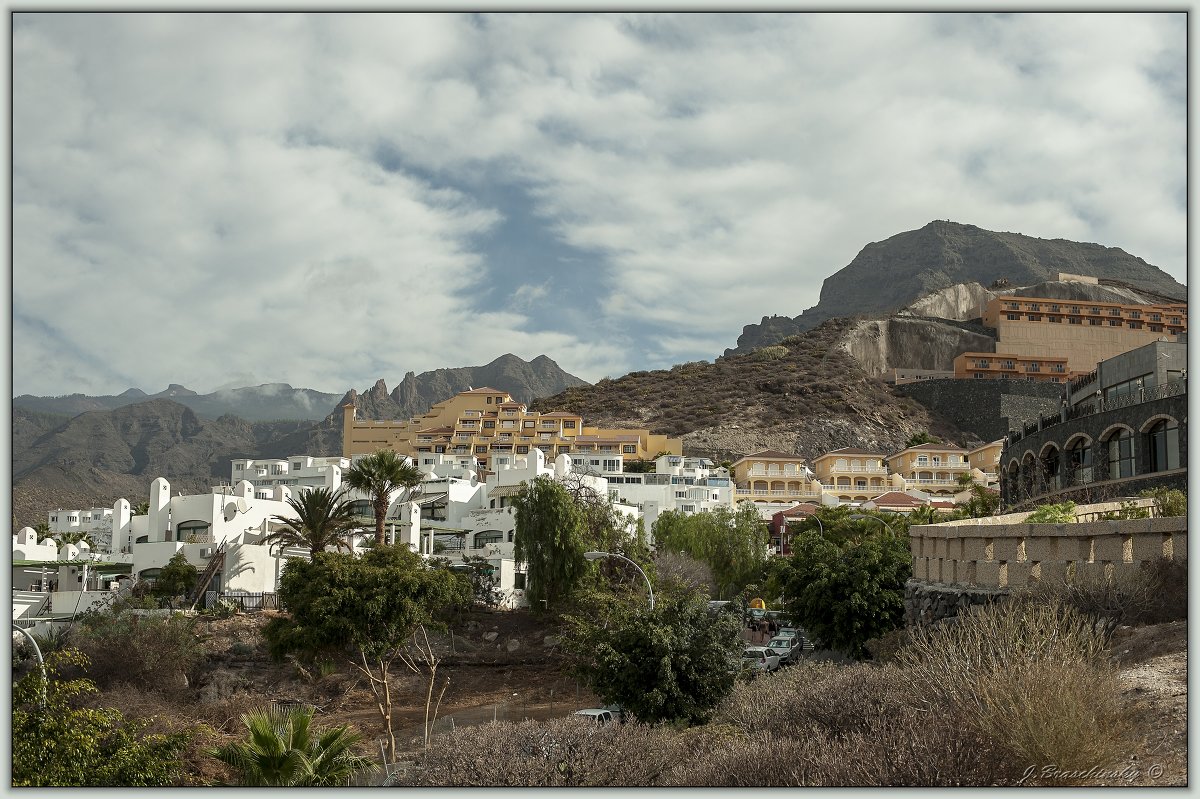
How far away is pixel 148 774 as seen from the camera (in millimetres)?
17609

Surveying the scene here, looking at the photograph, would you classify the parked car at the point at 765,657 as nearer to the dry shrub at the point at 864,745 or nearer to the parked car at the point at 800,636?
the parked car at the point at 800,636

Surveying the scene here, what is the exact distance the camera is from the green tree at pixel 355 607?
3847 centimetres

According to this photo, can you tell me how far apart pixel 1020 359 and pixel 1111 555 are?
5867 inches

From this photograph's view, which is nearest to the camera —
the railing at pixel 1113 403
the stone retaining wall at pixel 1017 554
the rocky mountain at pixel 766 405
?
the stone retaining wall at pixel 1017 554

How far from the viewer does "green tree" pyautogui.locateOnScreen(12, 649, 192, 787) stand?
52.6ft

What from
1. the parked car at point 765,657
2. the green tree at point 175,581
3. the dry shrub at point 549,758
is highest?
the dry shrub at point 549,758

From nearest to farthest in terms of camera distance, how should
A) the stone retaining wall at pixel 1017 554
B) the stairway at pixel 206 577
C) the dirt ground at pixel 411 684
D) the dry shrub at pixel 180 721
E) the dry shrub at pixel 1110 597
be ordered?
the dry shrub at pixel 1110 597
the stone retaining wall at pixel 1017 554
the dry shrub at pixel 180 721
the dirt ground at pixel 411 684
the stairway at pixel 206 577

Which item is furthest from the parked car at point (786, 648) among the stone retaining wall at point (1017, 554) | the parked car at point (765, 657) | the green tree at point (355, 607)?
the green tree at point (355, 607)

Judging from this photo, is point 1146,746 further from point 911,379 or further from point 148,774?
point 911,379

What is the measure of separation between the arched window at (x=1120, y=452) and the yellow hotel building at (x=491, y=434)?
2967 inches

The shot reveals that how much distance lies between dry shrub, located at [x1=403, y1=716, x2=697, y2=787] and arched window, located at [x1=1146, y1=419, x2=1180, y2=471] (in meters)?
27.6

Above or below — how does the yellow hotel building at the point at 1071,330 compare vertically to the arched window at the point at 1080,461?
above

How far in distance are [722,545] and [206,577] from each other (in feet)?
95.9

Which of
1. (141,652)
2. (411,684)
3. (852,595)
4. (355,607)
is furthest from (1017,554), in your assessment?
(141,652)
